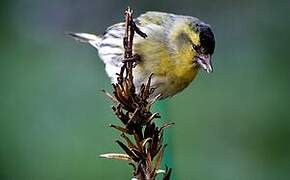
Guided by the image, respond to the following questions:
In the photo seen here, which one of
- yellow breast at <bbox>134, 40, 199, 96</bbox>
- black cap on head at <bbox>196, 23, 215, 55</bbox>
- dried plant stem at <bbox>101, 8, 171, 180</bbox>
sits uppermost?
black cap on head at <bbox>196, 23, 215, 55</bbox>

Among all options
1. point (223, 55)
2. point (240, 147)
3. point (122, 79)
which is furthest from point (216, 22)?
point (122, 79)

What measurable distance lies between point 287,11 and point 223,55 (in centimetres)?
27

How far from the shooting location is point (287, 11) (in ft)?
7.48

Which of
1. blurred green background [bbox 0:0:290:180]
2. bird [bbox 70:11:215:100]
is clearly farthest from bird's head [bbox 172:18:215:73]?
blurred green background [bbox 0:0:290:180]

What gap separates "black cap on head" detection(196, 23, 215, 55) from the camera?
999 millimetres

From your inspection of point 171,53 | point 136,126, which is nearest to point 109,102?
point 171,53

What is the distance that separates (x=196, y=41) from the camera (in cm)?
104

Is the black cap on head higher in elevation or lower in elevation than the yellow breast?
higher

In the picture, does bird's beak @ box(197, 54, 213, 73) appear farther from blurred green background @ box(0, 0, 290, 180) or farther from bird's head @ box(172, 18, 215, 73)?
blurred green background @ box(0, 0, 290, 180)

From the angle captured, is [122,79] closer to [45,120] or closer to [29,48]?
[45,120]

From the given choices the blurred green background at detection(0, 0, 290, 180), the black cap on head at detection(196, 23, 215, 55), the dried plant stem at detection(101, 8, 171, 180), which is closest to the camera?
the dried plant stem at detection(101, 8, 171, 180)

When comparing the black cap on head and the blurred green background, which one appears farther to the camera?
the blurred green background

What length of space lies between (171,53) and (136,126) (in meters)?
0.69

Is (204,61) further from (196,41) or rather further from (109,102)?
(109,102)
